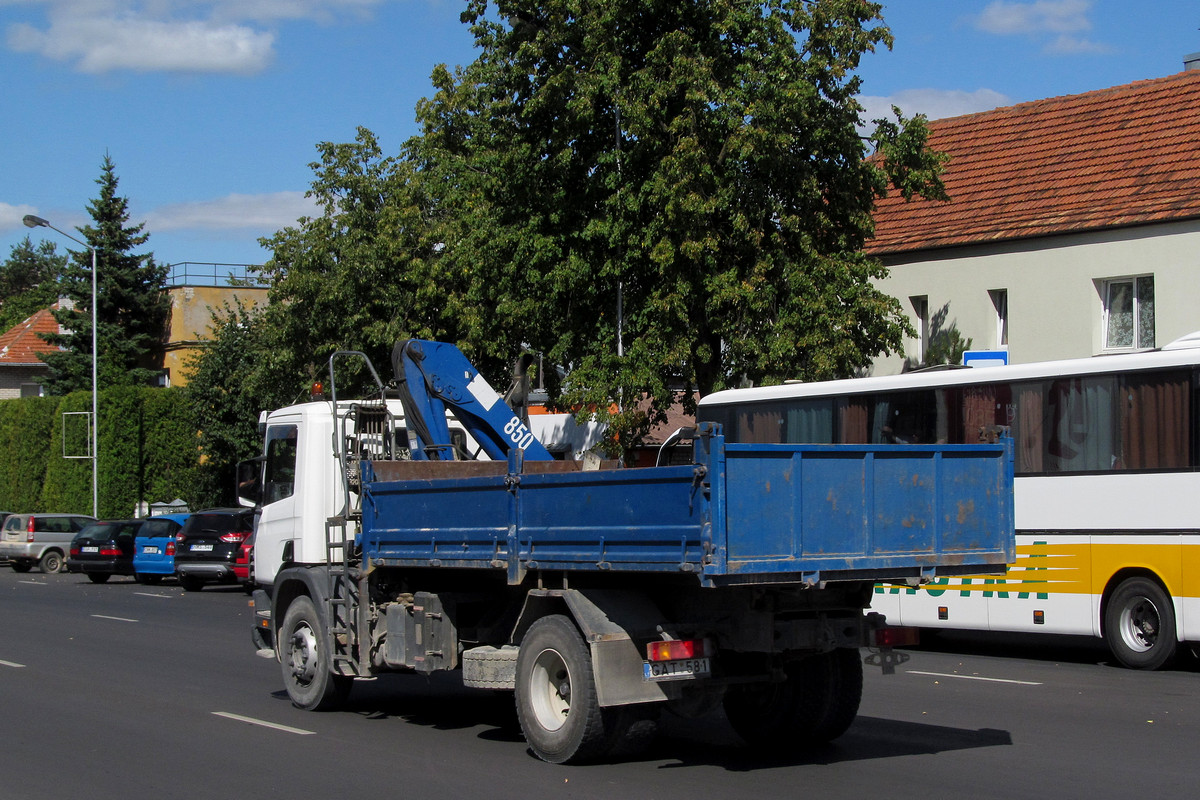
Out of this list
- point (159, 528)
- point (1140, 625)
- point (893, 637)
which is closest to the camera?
point (893, 637)

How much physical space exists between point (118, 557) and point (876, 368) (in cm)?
1902

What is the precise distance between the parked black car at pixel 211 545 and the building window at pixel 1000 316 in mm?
16189

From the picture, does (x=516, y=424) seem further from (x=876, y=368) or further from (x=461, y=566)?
(x=876, y=368)

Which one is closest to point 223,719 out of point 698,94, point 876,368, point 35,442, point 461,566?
point 461,566

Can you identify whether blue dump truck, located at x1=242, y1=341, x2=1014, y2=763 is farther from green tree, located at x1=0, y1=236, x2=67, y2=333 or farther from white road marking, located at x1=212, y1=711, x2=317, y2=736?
green tree, located at x1=0, y1=236, x2=67, y2=333

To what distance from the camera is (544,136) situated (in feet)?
71.7

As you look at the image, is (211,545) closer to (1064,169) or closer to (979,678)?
(1064,169)

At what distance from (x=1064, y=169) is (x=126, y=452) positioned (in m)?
35.2

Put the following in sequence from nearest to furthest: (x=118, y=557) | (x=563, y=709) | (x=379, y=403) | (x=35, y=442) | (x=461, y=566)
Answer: (x=563, y=709) → (x=461, y=566) → (x=379, y=403) → (x=118, y=557) → (x=35, y=442)

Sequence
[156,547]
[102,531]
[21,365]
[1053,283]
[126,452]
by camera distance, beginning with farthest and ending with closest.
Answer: [21,365] → [126,452] → [102,531] → [156,547] → [1053,283]

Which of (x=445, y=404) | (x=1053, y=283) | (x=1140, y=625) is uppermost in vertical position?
(x=1053, y=283)

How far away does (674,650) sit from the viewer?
802cm

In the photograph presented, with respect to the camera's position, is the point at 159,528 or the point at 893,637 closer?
the point at 893,637

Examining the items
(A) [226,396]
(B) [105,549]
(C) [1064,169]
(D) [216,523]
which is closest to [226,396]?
(A) [226,396]
